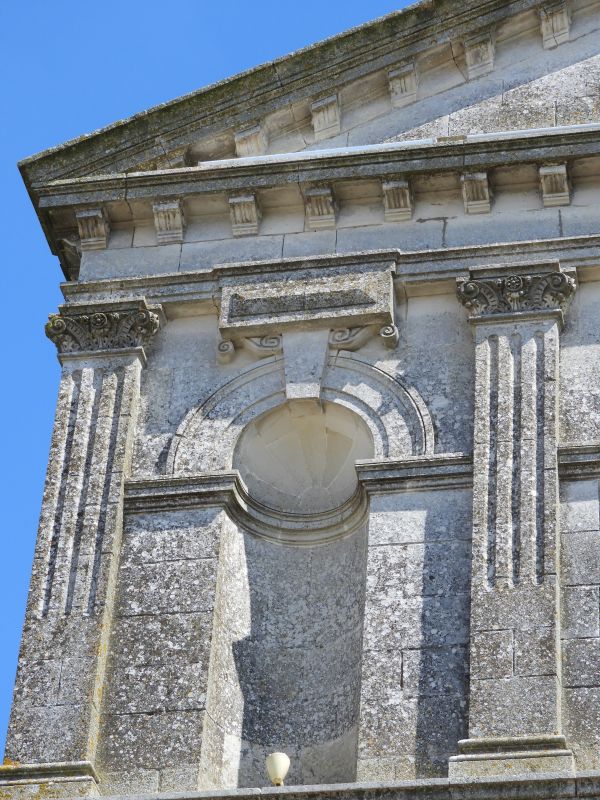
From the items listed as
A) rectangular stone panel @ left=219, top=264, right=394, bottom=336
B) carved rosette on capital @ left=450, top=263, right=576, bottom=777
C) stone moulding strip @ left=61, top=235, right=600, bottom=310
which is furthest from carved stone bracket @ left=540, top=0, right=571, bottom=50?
rectangular stone panel @ left=219, top=264, right=394, bottom=336

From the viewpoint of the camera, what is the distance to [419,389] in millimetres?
16984

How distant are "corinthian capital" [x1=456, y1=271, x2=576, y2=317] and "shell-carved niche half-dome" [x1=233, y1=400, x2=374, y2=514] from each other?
132 cm

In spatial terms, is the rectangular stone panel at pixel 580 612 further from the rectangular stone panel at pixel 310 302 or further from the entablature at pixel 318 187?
the entablature at pixel 318 187

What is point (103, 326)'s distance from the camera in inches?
703

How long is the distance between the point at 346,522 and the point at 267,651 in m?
1.24

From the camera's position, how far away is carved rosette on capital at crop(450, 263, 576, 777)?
48.3 feet

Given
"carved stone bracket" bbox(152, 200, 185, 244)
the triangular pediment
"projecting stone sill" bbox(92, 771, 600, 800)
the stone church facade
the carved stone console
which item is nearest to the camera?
"projecting stone sill" bbox(92, 771, 600, 800)

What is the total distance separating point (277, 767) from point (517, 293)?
14.4ft

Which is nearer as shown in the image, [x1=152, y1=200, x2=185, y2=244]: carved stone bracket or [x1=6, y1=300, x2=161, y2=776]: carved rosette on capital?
[x1=6, y1=300, x2=161, y2=776]: carved rosette on capital

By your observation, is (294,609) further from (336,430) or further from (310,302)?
(310,302)

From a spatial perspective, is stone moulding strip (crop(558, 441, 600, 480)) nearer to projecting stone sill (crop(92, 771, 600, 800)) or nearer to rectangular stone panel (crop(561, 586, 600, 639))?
rectangular stone panel (crop(561, 586, 600, 639))

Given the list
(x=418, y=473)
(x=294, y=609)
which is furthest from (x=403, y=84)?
(x=294, y=609)

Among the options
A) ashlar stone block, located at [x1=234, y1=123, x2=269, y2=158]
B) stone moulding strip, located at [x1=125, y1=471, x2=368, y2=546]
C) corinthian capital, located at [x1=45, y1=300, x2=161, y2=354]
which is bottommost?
stone moulding strip, located at [x1=125, y1=471, x2=368, y2=546]

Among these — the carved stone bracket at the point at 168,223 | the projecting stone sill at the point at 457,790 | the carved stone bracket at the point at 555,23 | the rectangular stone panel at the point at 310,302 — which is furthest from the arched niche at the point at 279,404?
the carved stone bracket at the point at 555,23
